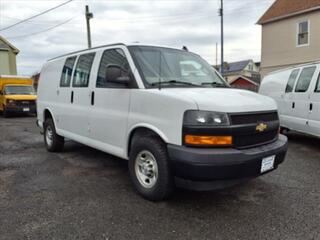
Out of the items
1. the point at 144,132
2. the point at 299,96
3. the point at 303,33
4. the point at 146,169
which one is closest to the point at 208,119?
the point at 144,132

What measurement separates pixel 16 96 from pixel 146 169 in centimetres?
1398

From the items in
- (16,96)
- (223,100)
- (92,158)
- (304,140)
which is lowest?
(304,140)

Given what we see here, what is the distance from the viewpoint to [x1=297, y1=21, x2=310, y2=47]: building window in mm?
Result: 18312

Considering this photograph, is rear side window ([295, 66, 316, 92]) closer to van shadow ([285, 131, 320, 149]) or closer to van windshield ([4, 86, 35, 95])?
van shadow ([285, 131, 320, 149])

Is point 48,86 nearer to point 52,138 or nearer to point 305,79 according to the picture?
point 52,138

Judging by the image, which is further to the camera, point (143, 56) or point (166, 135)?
point (143, 56)

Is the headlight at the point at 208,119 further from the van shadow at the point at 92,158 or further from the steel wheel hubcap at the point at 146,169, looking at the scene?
the van shadow at the point at 92,158

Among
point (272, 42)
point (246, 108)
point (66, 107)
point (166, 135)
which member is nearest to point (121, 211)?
point (166, 135)

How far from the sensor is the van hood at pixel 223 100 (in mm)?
3281

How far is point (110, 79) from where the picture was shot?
13.1 ft

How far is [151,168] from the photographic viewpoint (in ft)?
12.6

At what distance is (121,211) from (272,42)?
19.8 metres

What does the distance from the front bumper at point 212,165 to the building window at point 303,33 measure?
17.5m

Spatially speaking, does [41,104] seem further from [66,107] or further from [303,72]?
[303,72]
